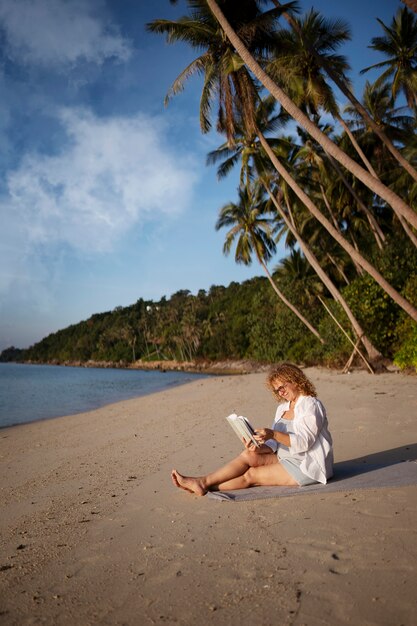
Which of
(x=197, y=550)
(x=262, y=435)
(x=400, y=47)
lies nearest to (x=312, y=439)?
(x=262, y=435)

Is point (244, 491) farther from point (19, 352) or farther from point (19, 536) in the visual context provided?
point (19, 352)

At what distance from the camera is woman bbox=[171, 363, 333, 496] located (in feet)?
12.2

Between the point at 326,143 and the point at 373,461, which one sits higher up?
the point at 326,143

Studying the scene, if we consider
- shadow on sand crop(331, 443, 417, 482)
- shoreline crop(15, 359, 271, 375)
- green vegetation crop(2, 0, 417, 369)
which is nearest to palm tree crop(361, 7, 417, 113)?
green vegetation crop(2, 0, 417, 369)

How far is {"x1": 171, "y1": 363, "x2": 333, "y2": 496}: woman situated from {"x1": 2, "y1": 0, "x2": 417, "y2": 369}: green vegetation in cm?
599

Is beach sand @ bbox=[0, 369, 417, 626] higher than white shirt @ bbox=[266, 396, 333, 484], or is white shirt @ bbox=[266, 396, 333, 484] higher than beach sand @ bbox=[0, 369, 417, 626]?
white shirt @ bbox=[266, 396, 333, 484]

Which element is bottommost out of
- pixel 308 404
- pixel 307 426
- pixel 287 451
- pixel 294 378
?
pixel 287 451

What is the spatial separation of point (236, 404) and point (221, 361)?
53431 millimetres

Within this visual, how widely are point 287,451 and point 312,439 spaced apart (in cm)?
35

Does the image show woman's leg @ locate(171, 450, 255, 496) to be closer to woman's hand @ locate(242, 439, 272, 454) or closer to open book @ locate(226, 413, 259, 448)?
woman's hand @ locate(242, 439, 272, 454)

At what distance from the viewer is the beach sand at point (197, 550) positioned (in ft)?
7.23

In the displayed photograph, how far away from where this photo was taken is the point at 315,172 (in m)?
26.6

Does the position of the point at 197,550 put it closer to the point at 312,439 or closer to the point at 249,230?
the point at 312,439

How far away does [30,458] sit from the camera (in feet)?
24.2
